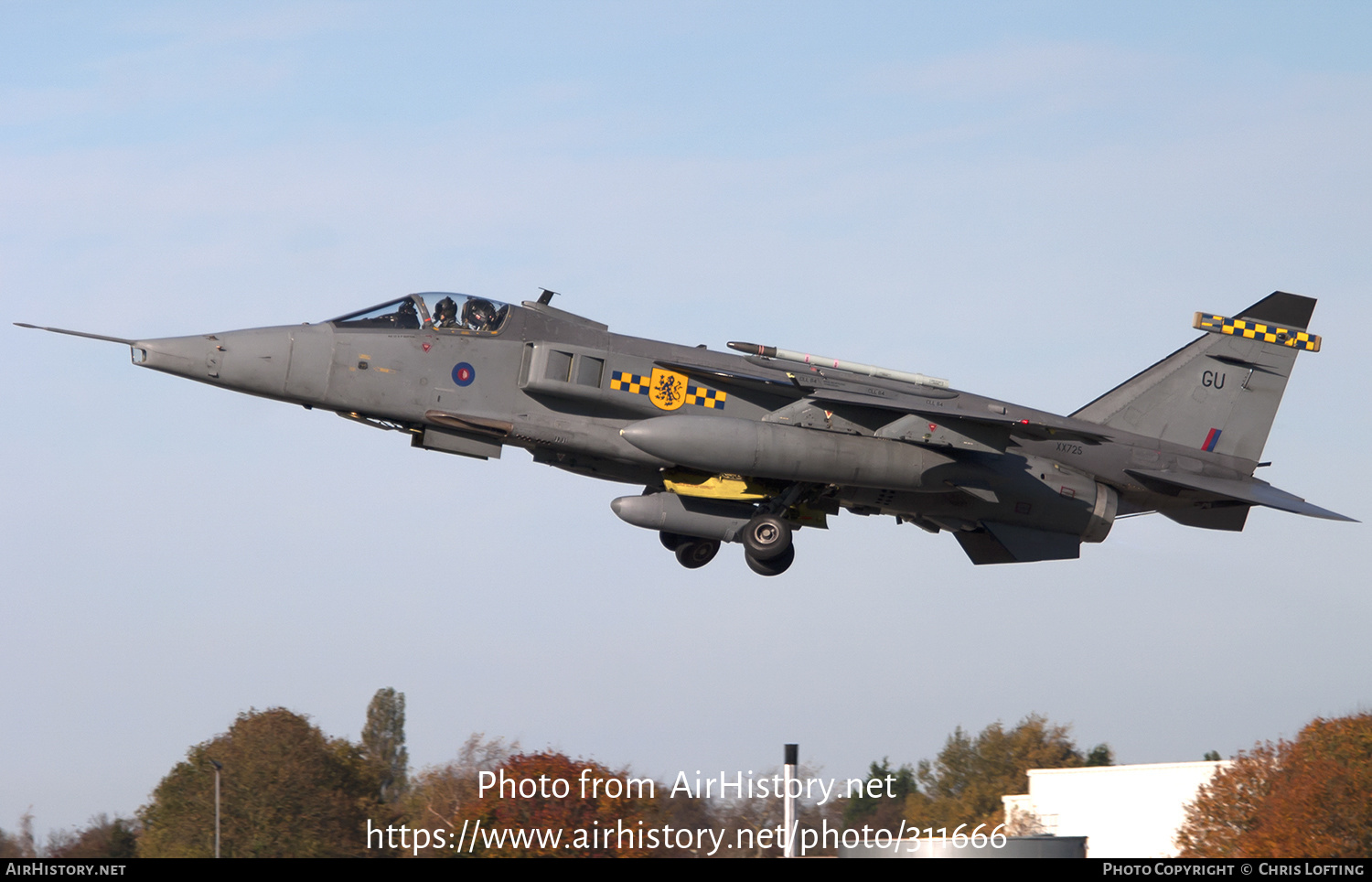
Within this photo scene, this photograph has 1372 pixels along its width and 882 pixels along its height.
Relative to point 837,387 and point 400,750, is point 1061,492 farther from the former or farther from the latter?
point 400,750

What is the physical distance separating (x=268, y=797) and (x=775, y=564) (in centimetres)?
2547

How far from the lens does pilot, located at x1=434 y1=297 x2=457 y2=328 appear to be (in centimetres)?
1617

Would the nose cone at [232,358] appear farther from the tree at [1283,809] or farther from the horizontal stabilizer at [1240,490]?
the tree at [1283,809]

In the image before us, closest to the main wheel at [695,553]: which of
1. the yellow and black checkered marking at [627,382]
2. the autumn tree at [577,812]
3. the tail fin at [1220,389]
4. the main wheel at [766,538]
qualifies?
the main wheel at [766,538]

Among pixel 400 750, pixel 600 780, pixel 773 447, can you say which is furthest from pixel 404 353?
pixel 400 750

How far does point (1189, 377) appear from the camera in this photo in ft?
62.7

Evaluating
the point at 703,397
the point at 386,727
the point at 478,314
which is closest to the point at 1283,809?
the point at 703,397

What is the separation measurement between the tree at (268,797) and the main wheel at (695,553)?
62.1 ft

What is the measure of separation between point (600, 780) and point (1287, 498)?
795 inches

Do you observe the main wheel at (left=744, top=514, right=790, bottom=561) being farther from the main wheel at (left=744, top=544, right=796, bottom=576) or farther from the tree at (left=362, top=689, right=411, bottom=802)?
the tree at (left=362, top=689, right=411, bottom=802)

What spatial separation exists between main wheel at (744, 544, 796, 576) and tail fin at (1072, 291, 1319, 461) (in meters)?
4.89

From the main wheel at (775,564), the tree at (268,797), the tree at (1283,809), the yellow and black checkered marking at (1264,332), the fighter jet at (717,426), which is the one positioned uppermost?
the yellow and black checkered marking at (1264,332)

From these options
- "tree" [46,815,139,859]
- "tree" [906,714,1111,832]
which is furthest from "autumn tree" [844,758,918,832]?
"tree" [46,815,139,859]

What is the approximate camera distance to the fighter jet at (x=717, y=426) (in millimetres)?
15688
